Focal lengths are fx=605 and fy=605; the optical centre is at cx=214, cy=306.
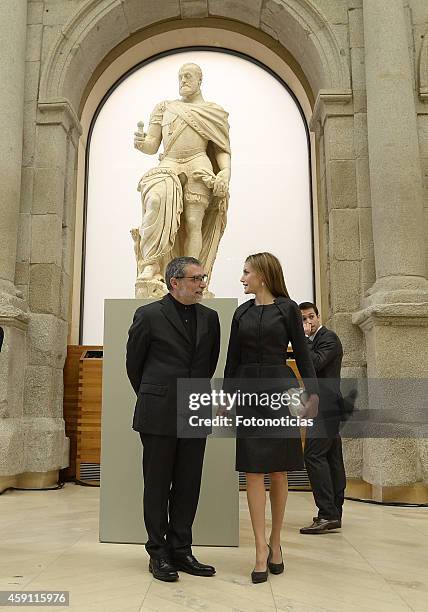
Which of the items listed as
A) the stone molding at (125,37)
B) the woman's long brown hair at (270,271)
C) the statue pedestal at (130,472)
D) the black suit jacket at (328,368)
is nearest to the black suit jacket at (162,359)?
the woman's long brown hair at (270,271)

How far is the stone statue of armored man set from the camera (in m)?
5.40

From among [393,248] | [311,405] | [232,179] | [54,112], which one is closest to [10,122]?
[54,112]

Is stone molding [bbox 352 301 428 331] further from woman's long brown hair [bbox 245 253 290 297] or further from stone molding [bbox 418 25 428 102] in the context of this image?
woman's long brown hair [bbox 245 253 290 297]

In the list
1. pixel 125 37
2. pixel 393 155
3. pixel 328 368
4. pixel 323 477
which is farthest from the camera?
pixel 125 37

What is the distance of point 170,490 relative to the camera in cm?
318

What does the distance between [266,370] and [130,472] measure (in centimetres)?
131

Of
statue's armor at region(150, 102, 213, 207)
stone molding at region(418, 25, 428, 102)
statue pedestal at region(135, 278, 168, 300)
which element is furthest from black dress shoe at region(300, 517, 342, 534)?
stone molding at region(418, 25, 428, 102)

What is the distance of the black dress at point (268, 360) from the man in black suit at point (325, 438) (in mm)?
1253

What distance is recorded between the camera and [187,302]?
10.5ft

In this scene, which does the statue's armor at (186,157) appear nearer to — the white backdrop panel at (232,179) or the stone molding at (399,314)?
the stone molding at (399,314)

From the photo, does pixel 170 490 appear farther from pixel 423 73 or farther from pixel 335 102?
pixel 423 73

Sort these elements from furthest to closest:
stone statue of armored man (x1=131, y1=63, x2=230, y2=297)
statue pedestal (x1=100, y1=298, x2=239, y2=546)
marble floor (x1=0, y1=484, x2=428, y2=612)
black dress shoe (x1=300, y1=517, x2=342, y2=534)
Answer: stone statue of armored man (x1=131, y1=63, x2=230, y2=297), black dress shoe (x1=300, y1=517, x2=342, y2=534), statue pedestal (x1=100, y1=298, x2=239, y2=546), marble floor (x1=0, y1=484, x2=428, y2=612)

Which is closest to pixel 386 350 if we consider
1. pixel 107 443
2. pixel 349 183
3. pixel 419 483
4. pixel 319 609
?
pixel 419 483

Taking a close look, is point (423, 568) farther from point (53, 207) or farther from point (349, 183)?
point (53, 207)
